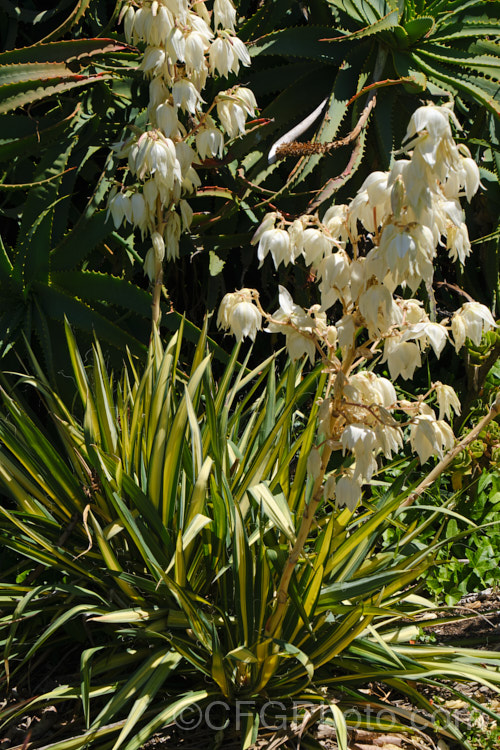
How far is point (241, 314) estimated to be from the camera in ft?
4.26

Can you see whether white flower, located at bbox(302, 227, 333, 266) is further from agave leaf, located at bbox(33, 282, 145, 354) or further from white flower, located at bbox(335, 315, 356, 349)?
agave leaf, located at bbox(33, 282, 145, 354)

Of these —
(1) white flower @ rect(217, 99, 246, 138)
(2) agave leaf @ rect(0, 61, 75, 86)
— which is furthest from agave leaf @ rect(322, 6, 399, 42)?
(2) agave leaf @ rect(0, 61, 75, 86)

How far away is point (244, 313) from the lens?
4.26ft

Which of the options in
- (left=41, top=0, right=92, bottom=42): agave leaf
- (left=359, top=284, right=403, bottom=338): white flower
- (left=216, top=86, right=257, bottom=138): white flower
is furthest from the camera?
(left=41, top=0, right=92, bottom=42): agave leaf

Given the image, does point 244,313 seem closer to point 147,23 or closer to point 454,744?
point 147,23

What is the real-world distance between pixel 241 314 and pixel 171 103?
905 millimetres

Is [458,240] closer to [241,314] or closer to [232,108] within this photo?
[241,314]

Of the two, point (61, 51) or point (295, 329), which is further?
point (61, 51)

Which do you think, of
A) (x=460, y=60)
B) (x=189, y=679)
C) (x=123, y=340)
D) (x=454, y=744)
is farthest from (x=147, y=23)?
(x=454, y=744)

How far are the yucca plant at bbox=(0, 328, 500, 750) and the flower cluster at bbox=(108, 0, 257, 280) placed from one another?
36cm

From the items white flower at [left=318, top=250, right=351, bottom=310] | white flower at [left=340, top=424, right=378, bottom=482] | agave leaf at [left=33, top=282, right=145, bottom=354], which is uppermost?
white flower at [left=318, top=250, right=351, bottom=310]

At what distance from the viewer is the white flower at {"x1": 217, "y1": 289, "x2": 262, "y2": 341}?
1301mm

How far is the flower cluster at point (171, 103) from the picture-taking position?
1.76 metres

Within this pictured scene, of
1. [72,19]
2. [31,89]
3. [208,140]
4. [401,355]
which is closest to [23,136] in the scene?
[31,89]
